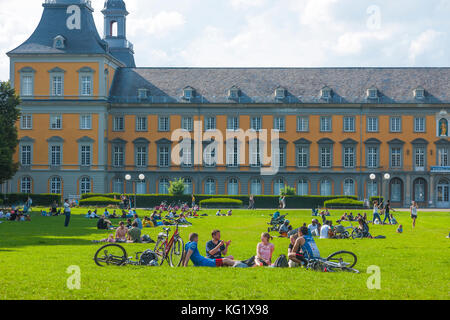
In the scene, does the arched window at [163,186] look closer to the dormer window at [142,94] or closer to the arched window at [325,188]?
the dormer window at [142,94]

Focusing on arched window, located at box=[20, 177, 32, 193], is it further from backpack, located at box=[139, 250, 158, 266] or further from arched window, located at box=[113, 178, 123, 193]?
backpack, located at box=[139, 250, 158, 266]

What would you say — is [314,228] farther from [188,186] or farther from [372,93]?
[372,93]

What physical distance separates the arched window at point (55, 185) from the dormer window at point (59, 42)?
47.4ft

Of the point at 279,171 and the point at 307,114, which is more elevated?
the point at 307,114

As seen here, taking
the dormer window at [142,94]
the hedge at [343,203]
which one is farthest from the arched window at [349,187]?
the dormer window at [142,94]

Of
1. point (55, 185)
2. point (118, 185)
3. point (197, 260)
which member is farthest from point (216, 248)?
point (55, 185)

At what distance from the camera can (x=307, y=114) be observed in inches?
2913

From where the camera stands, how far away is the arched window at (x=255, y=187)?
74062 millimetres

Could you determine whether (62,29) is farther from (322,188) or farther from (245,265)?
(245,265)

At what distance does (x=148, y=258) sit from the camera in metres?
20.2

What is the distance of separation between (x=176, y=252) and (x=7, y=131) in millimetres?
40240

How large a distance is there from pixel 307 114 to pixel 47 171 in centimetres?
2935
